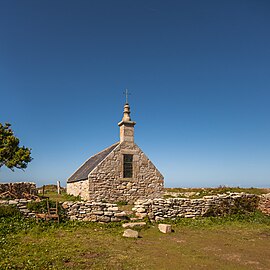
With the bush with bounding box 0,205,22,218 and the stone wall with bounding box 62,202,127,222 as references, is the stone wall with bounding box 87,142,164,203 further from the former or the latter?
the bush with bounding box 0,205,22,218

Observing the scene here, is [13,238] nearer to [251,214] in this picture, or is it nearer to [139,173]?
[139,173]

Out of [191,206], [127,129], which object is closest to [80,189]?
[127,129]

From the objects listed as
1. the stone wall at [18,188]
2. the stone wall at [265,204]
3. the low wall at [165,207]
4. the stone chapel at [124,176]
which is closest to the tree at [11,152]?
the stone wall at [18,188]

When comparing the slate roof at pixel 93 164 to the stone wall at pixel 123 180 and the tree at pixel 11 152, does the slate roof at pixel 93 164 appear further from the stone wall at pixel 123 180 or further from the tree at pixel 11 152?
the tree at pixel 11 152

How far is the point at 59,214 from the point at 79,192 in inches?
349

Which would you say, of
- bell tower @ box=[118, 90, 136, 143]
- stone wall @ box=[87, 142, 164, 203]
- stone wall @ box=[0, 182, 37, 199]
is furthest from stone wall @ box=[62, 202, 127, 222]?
stone wall @ box=[0, 182, 37, 199]

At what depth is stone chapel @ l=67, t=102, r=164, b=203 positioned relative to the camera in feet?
60.5

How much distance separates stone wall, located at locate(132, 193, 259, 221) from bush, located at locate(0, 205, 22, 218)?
5.78 m

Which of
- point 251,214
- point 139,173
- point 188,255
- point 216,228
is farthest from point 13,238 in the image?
point 251,214

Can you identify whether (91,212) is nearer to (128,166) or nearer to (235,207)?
(128,166)

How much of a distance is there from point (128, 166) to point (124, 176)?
0.81 metres

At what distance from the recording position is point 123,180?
19156 mm

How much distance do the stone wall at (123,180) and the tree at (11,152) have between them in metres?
15.8

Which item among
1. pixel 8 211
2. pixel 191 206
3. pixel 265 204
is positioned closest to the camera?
pixel 8 211
